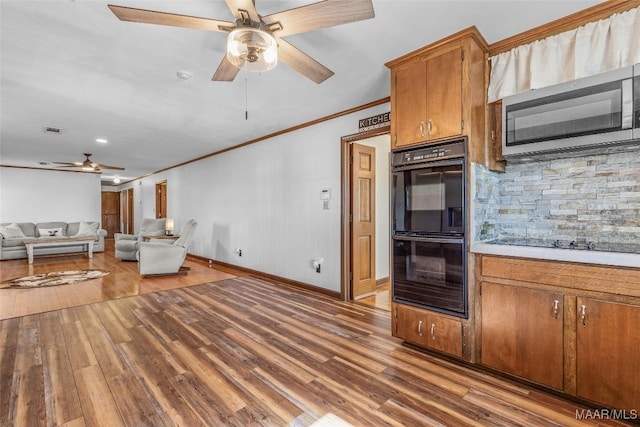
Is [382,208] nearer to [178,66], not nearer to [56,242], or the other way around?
[178,66]

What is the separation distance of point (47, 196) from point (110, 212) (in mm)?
4519

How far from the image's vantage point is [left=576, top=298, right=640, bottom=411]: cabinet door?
1648 millimetres

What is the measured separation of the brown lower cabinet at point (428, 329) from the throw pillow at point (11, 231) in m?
9.44

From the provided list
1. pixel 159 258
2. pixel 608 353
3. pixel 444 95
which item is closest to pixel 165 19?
pixel 444 95

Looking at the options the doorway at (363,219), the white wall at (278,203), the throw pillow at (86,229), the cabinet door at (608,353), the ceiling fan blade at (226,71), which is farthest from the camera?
the throw pillow at (86,229)

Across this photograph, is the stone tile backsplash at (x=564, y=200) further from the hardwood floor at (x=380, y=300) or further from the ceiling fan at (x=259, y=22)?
the hardwood floor at (x=380, y=300)

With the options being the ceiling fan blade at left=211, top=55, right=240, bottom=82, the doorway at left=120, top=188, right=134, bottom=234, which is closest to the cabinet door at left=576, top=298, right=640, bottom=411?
the ceiling fan blade at left=211, top=55, right=240, bottom=82

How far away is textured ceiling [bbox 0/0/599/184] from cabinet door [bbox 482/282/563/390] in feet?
6.55

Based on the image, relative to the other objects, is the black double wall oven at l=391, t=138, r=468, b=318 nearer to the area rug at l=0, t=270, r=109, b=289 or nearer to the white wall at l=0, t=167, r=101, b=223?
the area rug at l=0, t=270, r=109, b=289

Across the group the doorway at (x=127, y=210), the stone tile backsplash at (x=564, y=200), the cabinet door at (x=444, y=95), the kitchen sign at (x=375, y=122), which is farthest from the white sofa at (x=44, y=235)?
the stone tile backsplash at (x=564, y=200)

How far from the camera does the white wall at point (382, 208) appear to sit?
187 inches

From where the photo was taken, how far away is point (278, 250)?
16.8 ft

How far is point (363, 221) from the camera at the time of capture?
4.27 meters

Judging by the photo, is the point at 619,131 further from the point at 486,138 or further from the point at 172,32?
the point at 172,32
